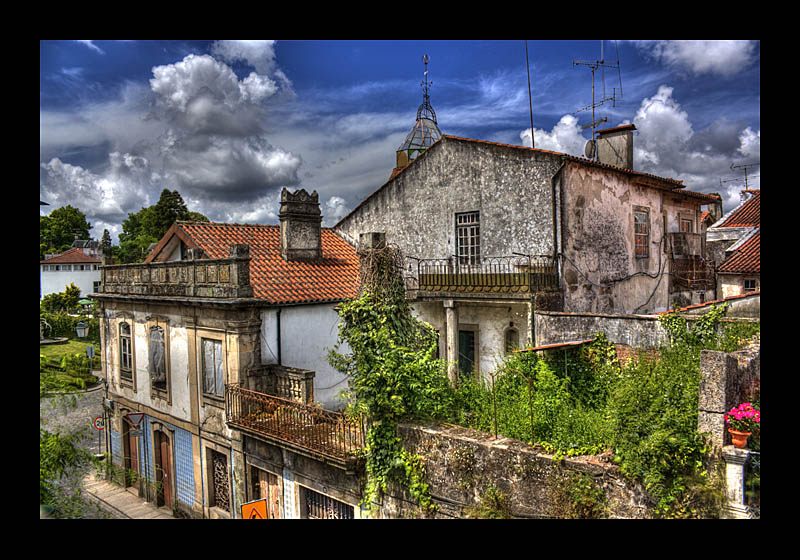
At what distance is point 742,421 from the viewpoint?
627cm

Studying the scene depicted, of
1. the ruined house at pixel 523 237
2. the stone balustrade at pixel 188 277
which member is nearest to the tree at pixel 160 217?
the stone balustrade at pixel 188 277

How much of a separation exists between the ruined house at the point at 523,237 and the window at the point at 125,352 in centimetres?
876

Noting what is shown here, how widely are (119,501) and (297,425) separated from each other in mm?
9704

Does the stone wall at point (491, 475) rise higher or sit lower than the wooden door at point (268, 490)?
higher

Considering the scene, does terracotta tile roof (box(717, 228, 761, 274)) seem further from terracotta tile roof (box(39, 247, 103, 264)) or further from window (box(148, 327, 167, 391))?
terracotta tile roof (box(39, 247, 103, 264))

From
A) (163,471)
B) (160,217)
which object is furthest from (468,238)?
(160,217)

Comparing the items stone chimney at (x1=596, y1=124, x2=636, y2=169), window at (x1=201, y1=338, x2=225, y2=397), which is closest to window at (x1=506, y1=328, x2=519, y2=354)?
stone chimney at (x1=596, y1=124, x2=636, y2=169)

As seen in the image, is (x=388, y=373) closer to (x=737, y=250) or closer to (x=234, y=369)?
(x=234, y=369)

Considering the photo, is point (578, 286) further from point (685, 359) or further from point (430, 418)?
point (430, 418)

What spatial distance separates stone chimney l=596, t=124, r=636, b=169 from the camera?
1786 centimetres

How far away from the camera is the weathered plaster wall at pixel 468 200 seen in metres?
14.6

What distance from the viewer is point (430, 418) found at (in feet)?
30.8

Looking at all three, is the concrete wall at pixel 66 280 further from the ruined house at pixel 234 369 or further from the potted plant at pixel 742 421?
the potted plant at pixel 742 421
